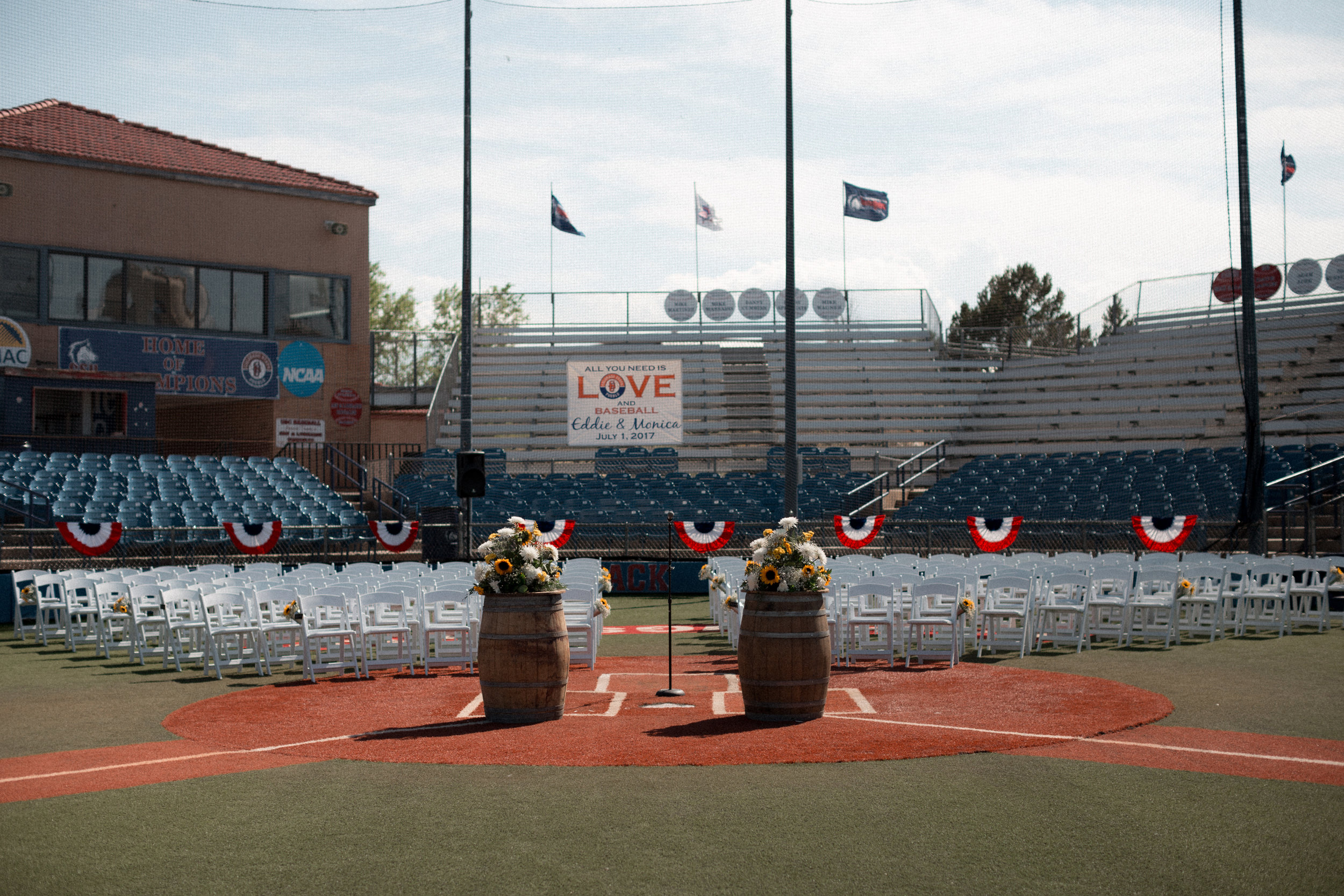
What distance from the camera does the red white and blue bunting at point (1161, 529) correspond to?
20922mm

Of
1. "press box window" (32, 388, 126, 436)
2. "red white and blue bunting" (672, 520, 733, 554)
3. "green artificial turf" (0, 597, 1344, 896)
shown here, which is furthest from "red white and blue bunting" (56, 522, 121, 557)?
"green artificial turf" (0, 597, 1344, 896)

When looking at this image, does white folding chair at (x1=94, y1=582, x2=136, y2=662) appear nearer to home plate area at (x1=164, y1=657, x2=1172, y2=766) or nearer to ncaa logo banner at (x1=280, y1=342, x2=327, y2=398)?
home plate area at (x1=164, y1=657, x2=1172, y2=766)

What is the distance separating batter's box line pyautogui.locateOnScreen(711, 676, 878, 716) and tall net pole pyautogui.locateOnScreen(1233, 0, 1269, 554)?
42.8 feet

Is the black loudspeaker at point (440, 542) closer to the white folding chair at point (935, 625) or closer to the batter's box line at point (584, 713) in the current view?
the white folding chair at point (935, 625)

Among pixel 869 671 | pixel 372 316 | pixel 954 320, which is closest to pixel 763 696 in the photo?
→ pixel 869 671

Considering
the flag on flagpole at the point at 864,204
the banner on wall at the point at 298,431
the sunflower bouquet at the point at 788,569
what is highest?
the flag on flagpole at the point at 864,204

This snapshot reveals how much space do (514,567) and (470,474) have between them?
10.3 meters

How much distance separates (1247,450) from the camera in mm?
22188

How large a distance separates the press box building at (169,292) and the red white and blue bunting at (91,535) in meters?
10.5

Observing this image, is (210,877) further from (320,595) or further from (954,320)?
(954,320)

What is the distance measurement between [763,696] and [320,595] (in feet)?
19.2

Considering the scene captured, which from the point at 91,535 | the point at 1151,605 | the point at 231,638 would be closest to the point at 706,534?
the point at 1151,605

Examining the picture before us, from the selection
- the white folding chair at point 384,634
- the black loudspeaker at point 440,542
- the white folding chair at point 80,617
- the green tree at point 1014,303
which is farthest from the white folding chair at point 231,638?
the green tree at point 1014,303

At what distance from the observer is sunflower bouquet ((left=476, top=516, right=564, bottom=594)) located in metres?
10.9
